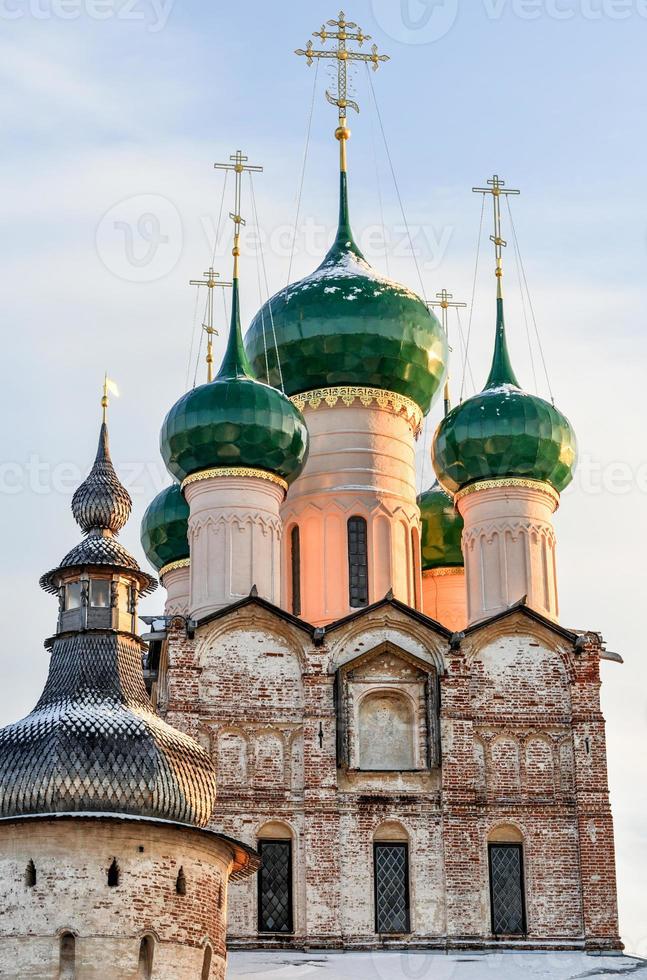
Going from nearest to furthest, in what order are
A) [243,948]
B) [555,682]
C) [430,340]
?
[243,948]
[555,682]
[430,340]

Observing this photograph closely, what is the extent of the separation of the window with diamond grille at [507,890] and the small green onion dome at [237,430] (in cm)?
571

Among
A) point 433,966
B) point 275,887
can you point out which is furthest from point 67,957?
point 433,966

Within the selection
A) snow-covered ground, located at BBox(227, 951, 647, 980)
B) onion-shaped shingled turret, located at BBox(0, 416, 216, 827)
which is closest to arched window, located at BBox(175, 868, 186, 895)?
onion-shaped shingled turret, located at BBox(0, 416, 216, 827)

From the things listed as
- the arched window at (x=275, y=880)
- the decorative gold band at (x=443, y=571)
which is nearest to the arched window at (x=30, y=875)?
the arched window at (x=275, y=880)

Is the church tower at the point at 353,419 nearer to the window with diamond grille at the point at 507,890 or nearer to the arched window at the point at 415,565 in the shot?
the arched window at the point at 415,565

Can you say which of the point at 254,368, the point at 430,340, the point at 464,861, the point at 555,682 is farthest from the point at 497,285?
the point at 464,861

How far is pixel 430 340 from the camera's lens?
29.8 metres

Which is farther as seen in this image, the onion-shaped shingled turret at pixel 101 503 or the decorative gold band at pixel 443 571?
the decorative gold band at pixel 443 571

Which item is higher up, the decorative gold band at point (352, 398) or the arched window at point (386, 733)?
the decorative gold band at point (352, 398)

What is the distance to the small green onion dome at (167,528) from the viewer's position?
108ft

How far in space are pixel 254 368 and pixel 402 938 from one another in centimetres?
874

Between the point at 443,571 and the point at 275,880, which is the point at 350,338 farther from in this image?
the point at 275,880

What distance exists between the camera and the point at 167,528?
33188 millimetres

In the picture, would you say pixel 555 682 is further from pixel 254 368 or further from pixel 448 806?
pixel 254 368
